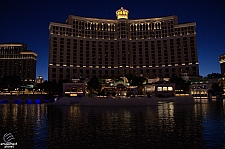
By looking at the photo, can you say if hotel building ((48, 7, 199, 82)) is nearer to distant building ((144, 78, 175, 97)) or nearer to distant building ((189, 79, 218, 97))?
distant building ((189, 79, 218, 97))

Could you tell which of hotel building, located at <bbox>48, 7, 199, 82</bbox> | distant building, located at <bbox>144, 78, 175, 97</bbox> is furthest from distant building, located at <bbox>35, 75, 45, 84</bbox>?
distant building, located at <bbox>144, 78, 175, 97</bbox>

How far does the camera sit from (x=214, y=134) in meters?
15.9

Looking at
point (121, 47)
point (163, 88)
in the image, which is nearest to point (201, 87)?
point (163, 88)

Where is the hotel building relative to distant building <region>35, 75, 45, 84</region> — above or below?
above

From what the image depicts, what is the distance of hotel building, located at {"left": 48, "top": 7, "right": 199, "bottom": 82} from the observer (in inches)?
6609

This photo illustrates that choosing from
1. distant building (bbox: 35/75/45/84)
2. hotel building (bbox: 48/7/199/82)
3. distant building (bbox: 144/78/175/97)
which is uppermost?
hotel building (bbox: 48/7/199/82)

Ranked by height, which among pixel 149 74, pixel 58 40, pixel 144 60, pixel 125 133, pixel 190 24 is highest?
pixel 190 24

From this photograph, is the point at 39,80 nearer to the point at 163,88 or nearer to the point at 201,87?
the point at 163,88

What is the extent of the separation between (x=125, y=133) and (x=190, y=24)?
573 ft

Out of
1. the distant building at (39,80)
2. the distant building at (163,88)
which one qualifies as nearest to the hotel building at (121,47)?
the distant building at (39,80)

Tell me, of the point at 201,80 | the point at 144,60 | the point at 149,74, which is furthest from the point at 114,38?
the point at 201,80

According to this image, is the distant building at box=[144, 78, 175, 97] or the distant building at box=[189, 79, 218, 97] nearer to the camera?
the distant building at box=[144, 78, 175, 97]

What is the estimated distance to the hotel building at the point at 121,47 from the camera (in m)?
168

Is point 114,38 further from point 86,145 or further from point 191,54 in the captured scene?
point 86,145
